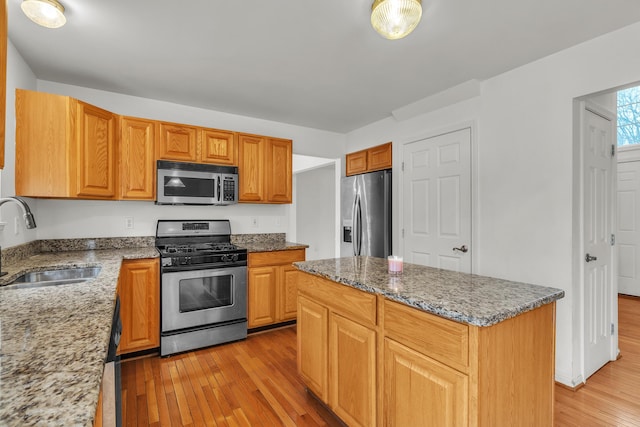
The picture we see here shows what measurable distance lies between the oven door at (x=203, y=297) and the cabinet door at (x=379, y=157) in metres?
2.08

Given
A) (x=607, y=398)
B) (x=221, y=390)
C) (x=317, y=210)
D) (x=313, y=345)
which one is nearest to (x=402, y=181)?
(x=313, y=345)

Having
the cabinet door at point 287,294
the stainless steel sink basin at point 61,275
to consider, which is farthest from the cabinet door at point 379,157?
the stainless steel sink basin at point 61,275

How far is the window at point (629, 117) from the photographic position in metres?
4.61

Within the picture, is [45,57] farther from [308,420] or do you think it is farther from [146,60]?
[308,420]

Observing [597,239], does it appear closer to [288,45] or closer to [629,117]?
[288,45]

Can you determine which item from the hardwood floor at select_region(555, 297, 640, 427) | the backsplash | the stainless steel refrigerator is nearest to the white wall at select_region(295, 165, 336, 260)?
the stainless steel refrigerator

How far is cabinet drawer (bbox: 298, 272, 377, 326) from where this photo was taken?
157 centimetres

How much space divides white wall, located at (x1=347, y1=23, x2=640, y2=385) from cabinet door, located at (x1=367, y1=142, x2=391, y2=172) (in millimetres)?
997

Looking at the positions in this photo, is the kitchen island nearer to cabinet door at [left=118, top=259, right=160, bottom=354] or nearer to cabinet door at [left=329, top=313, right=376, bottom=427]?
cabinet door at [left=329, top=313, right=376, bottom=427]

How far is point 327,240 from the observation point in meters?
6.08

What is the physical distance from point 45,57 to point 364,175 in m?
3.24

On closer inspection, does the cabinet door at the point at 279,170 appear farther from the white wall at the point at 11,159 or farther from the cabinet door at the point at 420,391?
the cabinet door at the point at 420,391

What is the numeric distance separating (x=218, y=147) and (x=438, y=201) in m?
2.39

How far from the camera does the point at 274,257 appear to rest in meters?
3.35
